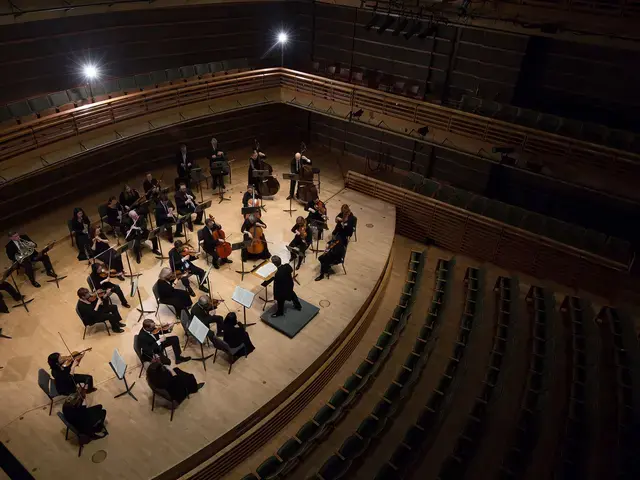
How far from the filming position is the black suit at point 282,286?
982cm

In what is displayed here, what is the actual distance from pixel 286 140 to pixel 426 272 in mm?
8032

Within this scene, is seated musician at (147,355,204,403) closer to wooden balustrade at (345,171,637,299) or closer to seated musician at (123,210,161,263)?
seated musician at (123,210,161,263)

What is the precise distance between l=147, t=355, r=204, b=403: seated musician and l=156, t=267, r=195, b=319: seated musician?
169 centimetres

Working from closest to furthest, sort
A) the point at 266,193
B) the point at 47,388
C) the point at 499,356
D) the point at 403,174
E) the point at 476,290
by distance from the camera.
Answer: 1. the point at 47,388
2. the point at 499,356
3. the point at 476,290
4. the point at 266,193
5. the point at 403,174

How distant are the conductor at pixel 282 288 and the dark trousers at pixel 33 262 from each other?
497 centimetres

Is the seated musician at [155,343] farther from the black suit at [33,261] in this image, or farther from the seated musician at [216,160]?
the seated musician at [216,160]

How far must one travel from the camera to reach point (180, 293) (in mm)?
9812

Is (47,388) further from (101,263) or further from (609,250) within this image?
(609,250)

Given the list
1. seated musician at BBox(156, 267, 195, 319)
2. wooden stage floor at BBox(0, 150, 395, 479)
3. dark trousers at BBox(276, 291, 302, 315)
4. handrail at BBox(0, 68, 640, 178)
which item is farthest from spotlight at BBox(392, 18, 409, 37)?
seated musician at BBox(156, 267, 195, 319)

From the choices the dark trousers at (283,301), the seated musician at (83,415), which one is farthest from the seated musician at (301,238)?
the seated musician at (83,415)

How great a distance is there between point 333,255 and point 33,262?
680 centimetres

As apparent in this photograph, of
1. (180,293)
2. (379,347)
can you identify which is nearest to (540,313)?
(379,347)

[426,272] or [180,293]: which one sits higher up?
[180,293]

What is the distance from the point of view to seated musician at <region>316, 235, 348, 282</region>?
37.1ft
